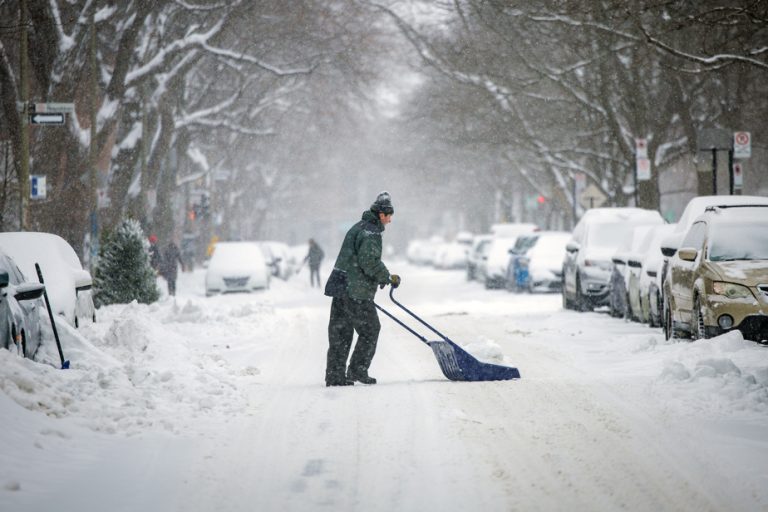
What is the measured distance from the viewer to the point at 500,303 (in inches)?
1125

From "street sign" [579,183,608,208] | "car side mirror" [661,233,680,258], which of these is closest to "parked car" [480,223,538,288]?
"street sign" [579,183,608,208]

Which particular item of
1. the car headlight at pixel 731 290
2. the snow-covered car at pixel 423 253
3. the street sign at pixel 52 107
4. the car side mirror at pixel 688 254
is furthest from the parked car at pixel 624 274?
the snow-covered car at pixel 423 253

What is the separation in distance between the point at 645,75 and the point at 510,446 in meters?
29.2

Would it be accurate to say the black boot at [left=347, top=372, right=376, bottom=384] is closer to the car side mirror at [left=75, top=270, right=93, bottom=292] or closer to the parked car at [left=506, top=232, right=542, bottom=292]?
the car side mirror at [left=75, top=270, right=93, bottom=292]

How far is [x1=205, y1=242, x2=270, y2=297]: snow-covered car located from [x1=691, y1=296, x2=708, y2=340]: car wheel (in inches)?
871

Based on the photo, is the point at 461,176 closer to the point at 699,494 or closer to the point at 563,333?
the point at 563,333

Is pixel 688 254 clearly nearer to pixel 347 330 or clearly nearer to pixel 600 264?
pixel 347 330

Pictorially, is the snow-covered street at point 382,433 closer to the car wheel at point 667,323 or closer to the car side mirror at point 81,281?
the car side mirror at point 81,281

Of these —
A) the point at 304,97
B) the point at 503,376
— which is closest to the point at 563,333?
the point at 503,376

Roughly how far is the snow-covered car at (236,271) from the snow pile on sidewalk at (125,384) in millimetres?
21047

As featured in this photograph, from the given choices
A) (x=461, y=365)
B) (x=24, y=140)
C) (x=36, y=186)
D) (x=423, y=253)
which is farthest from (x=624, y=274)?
(x=423, y=253)

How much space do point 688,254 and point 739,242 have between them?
→ 29.7 inches

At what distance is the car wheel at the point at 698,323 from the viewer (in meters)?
14.0

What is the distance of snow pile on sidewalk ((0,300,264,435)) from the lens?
28.7 feet
